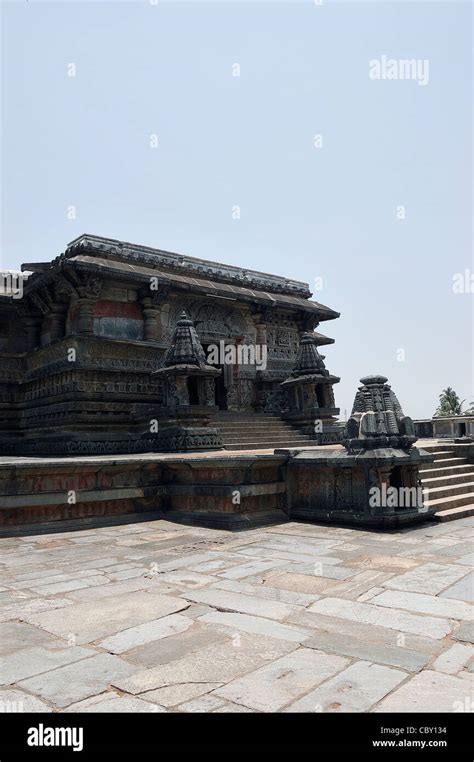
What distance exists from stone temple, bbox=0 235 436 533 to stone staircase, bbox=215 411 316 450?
0.19 feet

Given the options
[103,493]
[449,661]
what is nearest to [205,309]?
[103,493]

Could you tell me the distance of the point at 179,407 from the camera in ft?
43.5

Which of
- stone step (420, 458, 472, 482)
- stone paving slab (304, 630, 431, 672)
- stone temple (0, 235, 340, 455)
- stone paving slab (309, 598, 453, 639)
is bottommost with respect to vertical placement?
stone paving slab (309, 598, 453, 639)

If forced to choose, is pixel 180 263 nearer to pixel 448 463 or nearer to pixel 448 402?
pixel 448 463

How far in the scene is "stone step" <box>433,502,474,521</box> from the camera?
28.1ft

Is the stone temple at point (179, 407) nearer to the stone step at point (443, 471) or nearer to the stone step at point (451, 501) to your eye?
the stone step at point (451, 501)

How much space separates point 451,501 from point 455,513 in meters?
0.47

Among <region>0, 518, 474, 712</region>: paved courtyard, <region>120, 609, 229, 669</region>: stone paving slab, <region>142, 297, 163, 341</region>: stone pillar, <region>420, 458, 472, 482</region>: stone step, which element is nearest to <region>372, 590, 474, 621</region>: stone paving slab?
<region>0, 518, 474, 712</region>: paved courtyard

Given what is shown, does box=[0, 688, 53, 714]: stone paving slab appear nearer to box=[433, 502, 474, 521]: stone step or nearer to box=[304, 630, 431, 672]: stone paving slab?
box=[304, 630, 431, 672]: stone paving slab

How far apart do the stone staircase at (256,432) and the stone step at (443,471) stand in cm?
446

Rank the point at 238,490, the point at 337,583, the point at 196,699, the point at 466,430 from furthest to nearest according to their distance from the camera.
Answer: the point at 466,430
the point at 238,490
the point at 337,583
the point at 196,699
